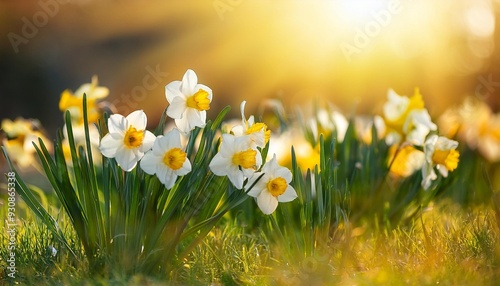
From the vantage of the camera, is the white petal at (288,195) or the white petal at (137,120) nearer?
the white petal at (137,120)

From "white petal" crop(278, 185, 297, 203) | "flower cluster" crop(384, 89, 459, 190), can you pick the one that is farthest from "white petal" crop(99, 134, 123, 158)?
"flower cluster" crop(384, 89, 459, 190)

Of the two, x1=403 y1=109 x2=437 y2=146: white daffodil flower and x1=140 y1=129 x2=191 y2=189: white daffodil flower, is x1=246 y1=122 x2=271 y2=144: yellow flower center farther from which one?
x1=403 y1=109 x2=437 y2=146: white daffodil flower

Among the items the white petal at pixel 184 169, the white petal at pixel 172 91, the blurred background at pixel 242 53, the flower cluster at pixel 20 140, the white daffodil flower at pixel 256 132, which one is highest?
the white petal at pixel 172 91

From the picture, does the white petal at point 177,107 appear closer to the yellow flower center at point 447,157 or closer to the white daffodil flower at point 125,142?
the white daffodil flower at point 125,142

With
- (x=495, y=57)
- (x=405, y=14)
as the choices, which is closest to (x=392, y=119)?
(x=405, y=14)

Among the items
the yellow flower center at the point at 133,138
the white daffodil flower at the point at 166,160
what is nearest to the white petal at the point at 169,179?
the white daffodil flower at the point at 166,160

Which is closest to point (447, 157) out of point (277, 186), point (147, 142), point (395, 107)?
point (395, 107)

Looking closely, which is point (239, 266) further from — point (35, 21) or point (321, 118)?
point (35, 21)

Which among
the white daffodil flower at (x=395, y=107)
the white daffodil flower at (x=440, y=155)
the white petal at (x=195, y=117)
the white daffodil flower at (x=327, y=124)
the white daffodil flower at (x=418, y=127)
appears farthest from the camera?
the white daffodil flower at (x=327, y=124)
